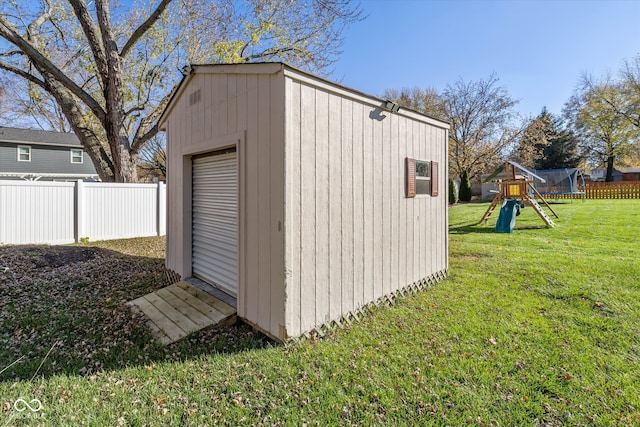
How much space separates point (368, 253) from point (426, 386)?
1779mm

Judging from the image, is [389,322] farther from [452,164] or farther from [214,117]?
[452,164]

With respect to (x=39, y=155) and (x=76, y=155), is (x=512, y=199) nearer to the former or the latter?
(x=76, y=155)

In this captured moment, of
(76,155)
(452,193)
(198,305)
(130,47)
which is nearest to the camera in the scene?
(198,305)

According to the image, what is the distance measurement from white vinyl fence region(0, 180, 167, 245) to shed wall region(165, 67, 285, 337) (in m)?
6.74

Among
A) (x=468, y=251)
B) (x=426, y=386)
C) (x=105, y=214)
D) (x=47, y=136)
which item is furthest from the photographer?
(x=47, y=136)

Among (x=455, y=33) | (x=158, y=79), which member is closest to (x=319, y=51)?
(x=455, y=33)

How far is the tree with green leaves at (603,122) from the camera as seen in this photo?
2516 centimetres

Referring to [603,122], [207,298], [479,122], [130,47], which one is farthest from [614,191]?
[130,47]

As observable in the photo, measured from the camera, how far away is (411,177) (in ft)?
15.8

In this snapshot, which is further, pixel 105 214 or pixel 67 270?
pixel 105 214

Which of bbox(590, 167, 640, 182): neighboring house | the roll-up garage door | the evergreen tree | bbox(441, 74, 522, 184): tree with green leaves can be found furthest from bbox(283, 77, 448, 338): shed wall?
bbox(590, 167, 640, 182): neighboring house

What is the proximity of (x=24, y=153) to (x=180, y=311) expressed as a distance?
25.9 metres

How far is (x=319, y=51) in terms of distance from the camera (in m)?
12.6

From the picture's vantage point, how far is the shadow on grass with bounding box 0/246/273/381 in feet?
9.95
